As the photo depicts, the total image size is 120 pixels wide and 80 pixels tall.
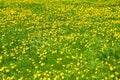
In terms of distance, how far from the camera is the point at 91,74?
7766mm

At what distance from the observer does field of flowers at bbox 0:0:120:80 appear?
8195 mm

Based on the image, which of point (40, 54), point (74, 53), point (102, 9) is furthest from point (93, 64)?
point (102, 9)

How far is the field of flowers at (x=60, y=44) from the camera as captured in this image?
323 inches

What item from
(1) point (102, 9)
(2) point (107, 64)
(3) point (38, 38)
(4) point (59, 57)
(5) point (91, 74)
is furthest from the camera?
(1) point (102, 9)

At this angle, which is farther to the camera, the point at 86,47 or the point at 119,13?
the point at 119,13

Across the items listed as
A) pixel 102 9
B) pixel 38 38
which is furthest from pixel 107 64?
pixel 102 9

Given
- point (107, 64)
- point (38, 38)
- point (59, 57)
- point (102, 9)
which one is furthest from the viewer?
point (102, 9)

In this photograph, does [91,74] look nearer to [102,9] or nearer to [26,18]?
[26,18]

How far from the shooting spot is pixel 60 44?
422 inches

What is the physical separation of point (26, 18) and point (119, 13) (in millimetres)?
4803

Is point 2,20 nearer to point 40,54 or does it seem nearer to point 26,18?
point 26,18

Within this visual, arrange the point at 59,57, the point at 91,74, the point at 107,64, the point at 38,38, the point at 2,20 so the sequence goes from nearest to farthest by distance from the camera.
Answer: the point at 91,74 → the point at 107,64 → the point at 59,57 → the point at 38,38 → the point at 2,20

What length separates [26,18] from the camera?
608 inches

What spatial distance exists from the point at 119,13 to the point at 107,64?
25.9 feet
